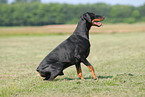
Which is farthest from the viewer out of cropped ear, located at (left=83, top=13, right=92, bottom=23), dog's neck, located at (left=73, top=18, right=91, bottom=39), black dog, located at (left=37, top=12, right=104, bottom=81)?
dog's neck, located at (left=73, top=18, right=91, bottom=39)

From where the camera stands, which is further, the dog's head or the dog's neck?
the dog's neck

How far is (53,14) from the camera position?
88.1 m

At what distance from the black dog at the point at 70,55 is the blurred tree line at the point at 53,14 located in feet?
232

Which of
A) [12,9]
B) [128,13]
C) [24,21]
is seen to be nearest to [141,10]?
[128,13]

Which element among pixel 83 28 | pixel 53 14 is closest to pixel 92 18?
pixel 83 28

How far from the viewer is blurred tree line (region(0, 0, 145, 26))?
82.1 meters

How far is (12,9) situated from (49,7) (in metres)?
14.1

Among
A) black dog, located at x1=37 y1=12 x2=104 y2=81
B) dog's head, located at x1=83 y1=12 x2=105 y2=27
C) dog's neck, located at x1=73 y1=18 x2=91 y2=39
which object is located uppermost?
dog's head, located at x1=83 y1=12 x2=105 y2=27

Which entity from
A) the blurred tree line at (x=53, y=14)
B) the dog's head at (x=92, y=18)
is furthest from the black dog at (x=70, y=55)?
the blurred tree line at (x=53, y=14)

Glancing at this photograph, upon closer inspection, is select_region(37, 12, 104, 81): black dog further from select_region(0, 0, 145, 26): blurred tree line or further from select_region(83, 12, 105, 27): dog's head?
select_region(0, 0, 145, 26): blurred tree line

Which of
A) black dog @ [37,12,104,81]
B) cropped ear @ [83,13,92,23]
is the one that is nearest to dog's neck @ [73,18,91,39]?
black dog @ [37,12,104,81]

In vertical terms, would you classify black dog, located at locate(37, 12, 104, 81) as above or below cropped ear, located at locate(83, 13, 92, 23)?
below

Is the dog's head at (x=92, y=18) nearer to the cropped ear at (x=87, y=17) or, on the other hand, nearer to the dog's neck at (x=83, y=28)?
the cropped ear at (x=87, y=17)

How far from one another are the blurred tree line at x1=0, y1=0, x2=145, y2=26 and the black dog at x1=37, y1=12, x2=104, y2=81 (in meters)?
70.9
